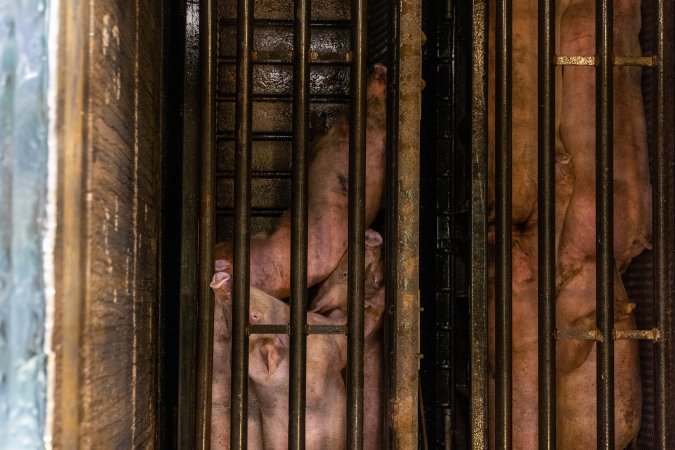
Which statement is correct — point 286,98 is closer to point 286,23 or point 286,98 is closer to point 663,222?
point 286,23

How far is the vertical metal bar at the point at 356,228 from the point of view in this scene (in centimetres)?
166

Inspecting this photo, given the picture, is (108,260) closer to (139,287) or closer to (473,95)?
(139,287)

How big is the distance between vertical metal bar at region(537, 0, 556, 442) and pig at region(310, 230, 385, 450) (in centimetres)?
50

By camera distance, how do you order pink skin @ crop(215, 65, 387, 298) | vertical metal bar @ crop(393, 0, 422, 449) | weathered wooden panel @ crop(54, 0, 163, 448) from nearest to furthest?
weathered wooden panel @ crop(54, 0, 163, 448) → vertical metal bar @ crop(393, 0, 422, 449) → pink skin @ crop(215, 65, 387, 298)

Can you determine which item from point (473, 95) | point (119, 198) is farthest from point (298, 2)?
point (119, 198)

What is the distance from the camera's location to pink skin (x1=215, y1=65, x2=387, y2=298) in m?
1.83

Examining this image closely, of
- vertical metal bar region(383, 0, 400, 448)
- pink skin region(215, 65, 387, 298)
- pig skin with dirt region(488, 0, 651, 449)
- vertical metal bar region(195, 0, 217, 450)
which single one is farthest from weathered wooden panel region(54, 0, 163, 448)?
pig skin with dirt region(488, 0, 651, 449)

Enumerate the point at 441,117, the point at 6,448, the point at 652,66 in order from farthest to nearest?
1. the point at 441,117
2. the point at 652,66
3. the point at 6,448

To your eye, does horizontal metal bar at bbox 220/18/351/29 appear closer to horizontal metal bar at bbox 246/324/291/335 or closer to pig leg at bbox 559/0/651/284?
pig leg at bbox 559/0/651/284

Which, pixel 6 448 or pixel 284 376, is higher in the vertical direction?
pixel 6 448

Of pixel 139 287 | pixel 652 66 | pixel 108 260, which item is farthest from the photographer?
pixel 652 66

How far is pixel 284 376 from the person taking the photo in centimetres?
176

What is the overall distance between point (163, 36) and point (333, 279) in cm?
94

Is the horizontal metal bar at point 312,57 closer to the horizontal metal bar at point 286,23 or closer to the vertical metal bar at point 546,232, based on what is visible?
the horizontal metal bar at point 286,23
